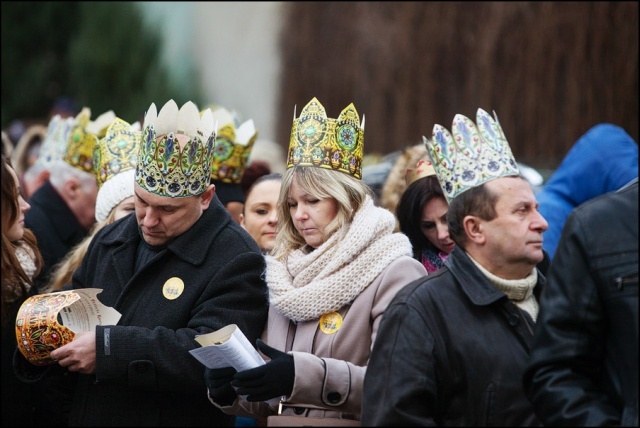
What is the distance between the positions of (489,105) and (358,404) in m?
8.04

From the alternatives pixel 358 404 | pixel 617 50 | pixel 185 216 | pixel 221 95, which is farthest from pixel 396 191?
pixel 221 95

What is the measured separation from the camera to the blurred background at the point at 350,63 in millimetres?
10969

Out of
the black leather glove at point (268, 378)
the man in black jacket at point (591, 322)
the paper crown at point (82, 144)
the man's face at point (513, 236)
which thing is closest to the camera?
the man in black jacket at point (591, 322)

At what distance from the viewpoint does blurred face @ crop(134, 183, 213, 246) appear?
15.0 feet

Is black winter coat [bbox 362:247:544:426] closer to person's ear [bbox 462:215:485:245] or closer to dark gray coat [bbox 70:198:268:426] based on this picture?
person's ear [bbox 462:215:485:245]

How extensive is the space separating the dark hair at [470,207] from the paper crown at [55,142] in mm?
3960

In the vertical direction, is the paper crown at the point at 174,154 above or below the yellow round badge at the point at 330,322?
above

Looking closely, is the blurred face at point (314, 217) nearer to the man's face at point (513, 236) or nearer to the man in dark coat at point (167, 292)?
the man in dark coat at point (167, 292)

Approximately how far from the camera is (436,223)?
5113 mm

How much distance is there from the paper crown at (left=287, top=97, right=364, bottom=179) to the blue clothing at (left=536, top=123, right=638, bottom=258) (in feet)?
6.81

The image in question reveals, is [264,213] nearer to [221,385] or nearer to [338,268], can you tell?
[338,268]

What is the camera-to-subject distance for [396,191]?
20.6 feet

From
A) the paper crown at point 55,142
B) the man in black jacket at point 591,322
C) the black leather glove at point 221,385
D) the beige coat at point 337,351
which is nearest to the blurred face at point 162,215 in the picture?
the beige coat at point 337,351

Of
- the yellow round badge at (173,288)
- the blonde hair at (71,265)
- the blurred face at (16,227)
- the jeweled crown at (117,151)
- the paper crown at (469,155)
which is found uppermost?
the paper crown at (469,155)
